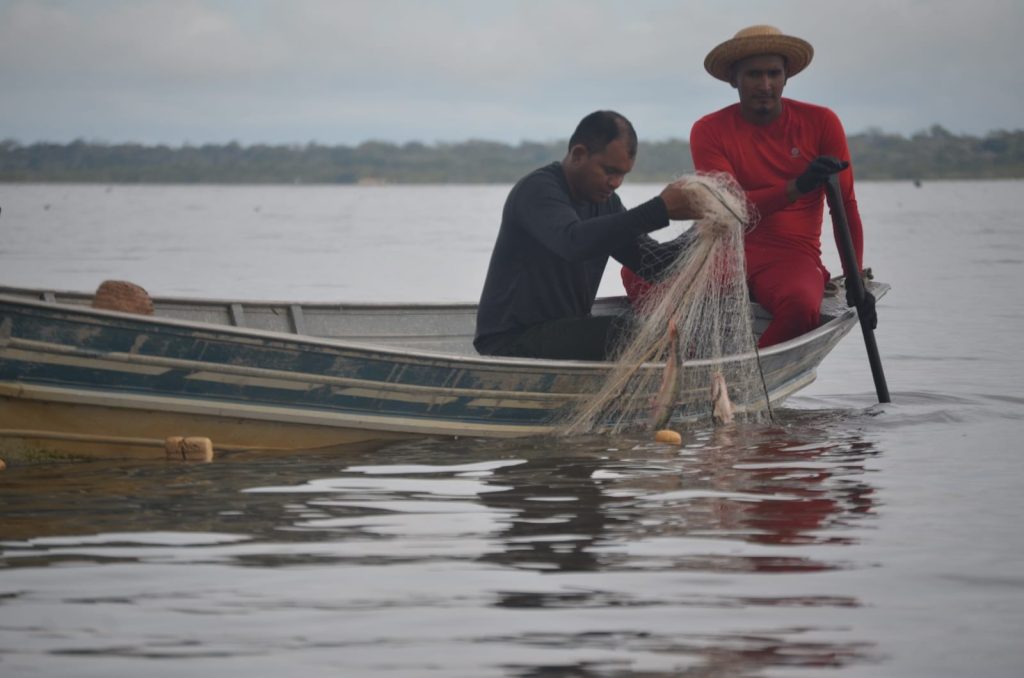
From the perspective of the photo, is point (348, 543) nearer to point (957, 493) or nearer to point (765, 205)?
point (957, 493)

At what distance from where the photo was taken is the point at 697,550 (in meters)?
5.09

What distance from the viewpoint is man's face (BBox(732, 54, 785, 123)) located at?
829cm

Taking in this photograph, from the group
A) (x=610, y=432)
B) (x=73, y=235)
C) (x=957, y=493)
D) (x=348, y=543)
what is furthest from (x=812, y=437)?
(x=73, y=235)

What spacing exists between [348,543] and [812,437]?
11.8ft

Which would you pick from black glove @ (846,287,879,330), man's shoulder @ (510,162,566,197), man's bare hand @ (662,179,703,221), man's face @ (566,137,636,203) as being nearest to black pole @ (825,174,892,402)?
black glove @ (846,287,879,330)

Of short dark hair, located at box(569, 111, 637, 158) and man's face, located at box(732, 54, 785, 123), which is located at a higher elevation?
man's face, located at box(732, 54, 785, 123)

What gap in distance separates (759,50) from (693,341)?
1861 mm

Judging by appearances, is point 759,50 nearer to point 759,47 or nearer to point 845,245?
point 759,47

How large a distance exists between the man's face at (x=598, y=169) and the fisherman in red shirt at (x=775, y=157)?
4.73ft

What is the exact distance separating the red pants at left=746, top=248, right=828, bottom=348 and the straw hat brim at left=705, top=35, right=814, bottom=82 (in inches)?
44.6

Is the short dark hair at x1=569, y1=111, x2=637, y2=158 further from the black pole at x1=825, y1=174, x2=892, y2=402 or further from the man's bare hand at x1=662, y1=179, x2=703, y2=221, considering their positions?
the black pole at x1=825, y1=174, x2=892, y2=402

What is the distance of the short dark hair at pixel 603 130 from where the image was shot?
6719 millimetres

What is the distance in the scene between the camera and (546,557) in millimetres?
4961

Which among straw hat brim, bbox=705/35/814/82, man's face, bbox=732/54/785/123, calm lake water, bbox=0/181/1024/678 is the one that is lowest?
calm lake water, bbox=0/181/1024/678
